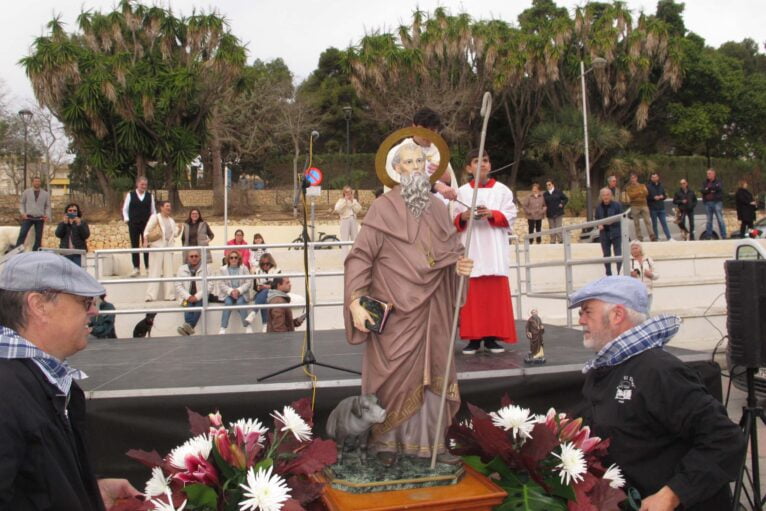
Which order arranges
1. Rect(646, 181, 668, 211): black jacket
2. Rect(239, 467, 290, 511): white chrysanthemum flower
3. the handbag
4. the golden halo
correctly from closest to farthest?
Rect(239, 467, 290, 511): white chrysanthemum flower → the golden halo → the handbag → Rect(646, 181, 668, 211): black jacket

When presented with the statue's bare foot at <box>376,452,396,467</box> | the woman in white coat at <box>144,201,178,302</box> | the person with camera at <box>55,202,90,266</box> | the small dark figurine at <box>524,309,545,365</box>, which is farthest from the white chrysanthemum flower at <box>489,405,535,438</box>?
the person with camera at <box>55,202,90,266</box>

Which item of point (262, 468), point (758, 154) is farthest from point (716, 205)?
point (758, 154)

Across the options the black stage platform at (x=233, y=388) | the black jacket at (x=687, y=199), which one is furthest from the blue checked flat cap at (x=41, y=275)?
the black jacket at (x=687, y=199)

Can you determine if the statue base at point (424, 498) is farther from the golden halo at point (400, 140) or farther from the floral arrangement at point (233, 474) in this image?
the golden halo at point (400, 140)

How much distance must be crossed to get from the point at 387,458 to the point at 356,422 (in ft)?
0.67

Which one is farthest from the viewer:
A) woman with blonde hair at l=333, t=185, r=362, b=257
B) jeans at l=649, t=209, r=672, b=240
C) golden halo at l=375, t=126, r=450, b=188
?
jeans at l=649, t=209, r=672, b=240

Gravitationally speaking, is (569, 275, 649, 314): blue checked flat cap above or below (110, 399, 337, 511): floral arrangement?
above

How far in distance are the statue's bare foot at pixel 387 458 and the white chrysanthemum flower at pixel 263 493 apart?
0.71 metres

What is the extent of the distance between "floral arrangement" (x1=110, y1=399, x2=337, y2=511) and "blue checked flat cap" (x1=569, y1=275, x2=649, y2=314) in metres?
1.29

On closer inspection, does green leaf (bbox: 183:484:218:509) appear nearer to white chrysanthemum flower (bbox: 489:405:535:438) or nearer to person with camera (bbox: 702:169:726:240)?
white chrysanthemum flower (bbox: 489:405:535:438)

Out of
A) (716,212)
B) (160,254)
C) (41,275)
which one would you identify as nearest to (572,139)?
(716,212)

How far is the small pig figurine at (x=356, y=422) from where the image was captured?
10.4 ft

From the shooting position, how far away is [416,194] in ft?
11.1

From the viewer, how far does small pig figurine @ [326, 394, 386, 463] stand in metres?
3.16
